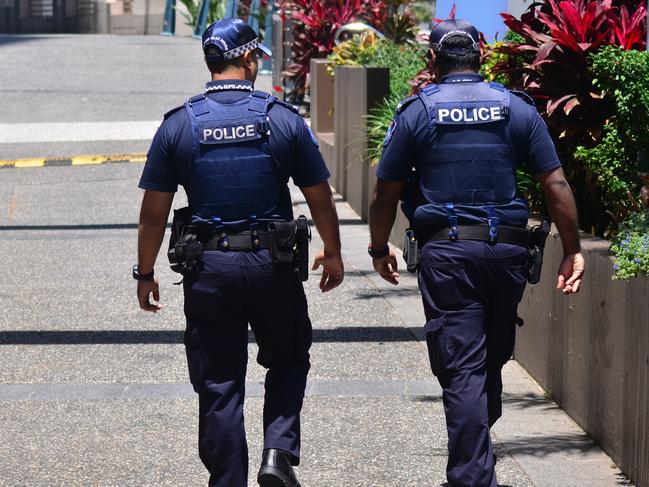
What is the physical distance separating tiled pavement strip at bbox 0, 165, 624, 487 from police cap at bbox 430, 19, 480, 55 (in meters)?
1.80

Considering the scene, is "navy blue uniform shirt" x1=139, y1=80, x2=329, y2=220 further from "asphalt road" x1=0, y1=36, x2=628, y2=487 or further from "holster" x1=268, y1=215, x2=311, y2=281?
"asphalt road" x1=0, y1=36, x2=628, y2=487


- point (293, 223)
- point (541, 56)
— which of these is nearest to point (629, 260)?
point (293, 223)

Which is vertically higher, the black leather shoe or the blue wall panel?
the blue wall panel

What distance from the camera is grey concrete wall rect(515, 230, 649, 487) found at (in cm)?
519

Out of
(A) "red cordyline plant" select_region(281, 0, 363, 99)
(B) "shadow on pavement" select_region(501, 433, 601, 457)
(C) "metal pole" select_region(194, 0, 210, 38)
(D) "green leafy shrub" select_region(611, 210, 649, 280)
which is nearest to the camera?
(D) "green leafy shrub" select_region(611, 210, 649, 280)

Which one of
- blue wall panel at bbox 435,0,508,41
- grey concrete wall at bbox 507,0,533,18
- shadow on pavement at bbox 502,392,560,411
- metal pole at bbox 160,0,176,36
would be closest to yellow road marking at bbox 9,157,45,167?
blue wall panel at bbox 435,0,508,41

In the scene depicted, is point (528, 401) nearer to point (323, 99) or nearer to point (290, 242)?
point (290, 242)

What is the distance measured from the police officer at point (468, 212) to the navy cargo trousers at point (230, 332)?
550mm

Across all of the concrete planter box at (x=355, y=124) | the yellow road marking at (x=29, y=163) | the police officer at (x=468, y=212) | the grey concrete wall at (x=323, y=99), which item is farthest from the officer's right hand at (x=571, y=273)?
the yellow road marking at (x=29, y=163)

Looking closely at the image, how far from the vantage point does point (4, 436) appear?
613 centimetres

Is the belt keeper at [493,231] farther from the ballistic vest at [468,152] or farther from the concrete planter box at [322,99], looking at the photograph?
the concrete planter box at [322,99]

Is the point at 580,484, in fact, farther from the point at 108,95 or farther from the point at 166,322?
the point at 108,95

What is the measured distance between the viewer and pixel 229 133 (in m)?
4.79

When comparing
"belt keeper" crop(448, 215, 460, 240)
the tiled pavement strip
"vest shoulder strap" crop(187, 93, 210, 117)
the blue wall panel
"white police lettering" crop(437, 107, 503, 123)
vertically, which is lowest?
the tiled pavement strip
